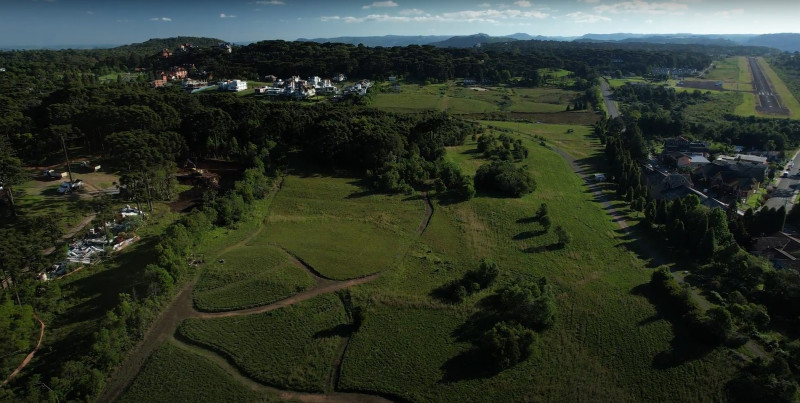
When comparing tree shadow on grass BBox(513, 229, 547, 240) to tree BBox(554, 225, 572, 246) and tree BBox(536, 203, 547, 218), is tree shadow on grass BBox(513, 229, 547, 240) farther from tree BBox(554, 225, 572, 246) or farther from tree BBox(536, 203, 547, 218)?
tree BBox(536, 203, 547, 218)

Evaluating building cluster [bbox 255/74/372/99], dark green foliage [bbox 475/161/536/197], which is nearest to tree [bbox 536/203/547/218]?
dark green foliage [bbox 475/161/536/197]

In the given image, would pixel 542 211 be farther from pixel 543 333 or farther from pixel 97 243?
pixel 97 243

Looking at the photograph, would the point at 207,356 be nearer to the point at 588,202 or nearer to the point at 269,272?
the point at 269,272

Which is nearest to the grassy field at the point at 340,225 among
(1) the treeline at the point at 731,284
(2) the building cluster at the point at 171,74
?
(1) the treeline at the point at 731,284

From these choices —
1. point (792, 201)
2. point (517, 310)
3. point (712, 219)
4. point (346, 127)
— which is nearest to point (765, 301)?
point (712, 219)

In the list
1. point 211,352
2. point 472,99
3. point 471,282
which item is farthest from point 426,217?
point 472,99
